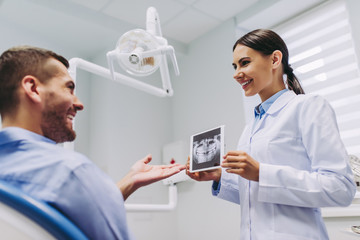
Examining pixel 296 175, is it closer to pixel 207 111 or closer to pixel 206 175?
pixel 206 175

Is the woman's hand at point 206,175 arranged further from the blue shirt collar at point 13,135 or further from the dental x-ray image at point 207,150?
the blue shirt collar at point 13,135

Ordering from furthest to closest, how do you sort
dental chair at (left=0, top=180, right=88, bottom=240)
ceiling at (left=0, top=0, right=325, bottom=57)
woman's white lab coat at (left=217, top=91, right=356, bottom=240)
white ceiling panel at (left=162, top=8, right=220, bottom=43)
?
white ceiling panel at (left=162, top=8, right=220, bottom=43) → ceiling at (left=0, top=0, right=325, bottom=57) → woman's white lab coat at (left=217, top=91, right=356, bottom=240) → dental chair at (left=0, top=180, right=88, bottom=240)

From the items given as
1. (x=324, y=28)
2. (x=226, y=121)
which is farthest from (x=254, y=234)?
(x=324, y=28)

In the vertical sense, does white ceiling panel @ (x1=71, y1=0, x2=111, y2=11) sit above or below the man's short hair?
above

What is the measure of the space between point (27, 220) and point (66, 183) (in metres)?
0.10

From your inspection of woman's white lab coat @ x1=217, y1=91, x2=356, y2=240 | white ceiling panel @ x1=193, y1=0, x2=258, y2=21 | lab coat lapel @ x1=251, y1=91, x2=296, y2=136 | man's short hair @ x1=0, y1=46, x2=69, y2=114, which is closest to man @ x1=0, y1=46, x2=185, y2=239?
man's short hair @ x1=0, y1=46, x2=69, y2=114

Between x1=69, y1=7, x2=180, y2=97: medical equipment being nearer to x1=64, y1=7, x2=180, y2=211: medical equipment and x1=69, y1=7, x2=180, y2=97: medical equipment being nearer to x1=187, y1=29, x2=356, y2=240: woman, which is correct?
x1=64, y1=7, x2=180, y2=211: medical equipment

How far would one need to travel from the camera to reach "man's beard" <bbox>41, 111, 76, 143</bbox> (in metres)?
0.77

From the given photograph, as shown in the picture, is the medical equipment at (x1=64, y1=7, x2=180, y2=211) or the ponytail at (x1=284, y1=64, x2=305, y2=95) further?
the medical equipment at (x1=64, y1=7, x2=180, y2=211)

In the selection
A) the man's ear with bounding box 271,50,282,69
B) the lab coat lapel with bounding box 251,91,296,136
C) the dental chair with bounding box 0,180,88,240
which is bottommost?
the dental chair with bounding box 0,180,88,240

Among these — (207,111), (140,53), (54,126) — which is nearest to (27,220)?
(54,126)

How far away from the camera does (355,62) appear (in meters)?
2.27

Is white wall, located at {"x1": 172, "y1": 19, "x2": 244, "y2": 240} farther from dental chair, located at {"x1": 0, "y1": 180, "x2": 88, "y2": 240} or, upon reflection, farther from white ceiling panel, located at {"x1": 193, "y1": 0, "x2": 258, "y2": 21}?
dental chair, located at {"x1": 0, "y1": 180, "x2": 88, "y2": 240}

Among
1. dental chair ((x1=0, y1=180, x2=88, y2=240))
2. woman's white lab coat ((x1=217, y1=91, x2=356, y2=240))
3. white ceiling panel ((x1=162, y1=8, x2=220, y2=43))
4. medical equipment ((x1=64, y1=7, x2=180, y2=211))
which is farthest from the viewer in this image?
white ceiling panel ((x1=162, y1=8, x2=220, y2=43))
